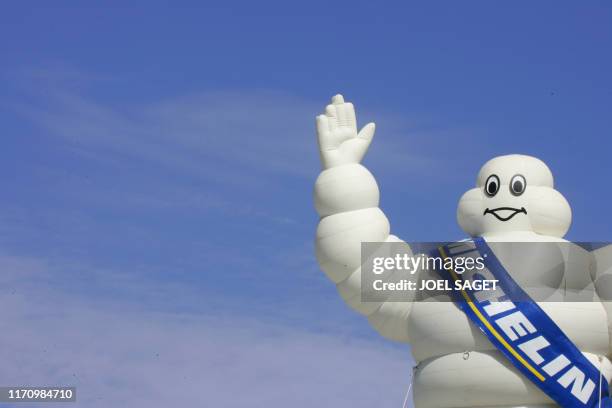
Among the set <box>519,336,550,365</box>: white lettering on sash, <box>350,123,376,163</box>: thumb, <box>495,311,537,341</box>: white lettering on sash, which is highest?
<box>350,123,376,163</box>: thumb

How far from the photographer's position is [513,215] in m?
14.8

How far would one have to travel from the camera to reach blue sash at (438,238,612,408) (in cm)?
1395

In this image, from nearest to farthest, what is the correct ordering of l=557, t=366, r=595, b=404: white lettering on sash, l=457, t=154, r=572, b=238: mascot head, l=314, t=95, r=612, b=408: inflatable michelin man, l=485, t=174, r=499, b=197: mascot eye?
l=557, t=366, r=595, b=404: white lettering on sash < l=314, t=95, r=612, b=408: inflatable michelin man < l=457, t=154, r=572, b=238: mascot head < l=485, t=174, r=499, b=197: mascot eye

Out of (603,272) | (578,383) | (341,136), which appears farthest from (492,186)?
(578,383)

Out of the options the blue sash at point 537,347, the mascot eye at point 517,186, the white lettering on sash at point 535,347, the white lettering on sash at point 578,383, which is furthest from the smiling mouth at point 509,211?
the white lettering on sash at point 578,383

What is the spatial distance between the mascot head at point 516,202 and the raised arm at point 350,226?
1046 mm

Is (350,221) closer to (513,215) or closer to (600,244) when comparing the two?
(513,215)

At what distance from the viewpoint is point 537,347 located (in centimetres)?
1405

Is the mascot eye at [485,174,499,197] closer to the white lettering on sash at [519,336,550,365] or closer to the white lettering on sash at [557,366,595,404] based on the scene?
the white lettering on sash at [519,336,550,365]

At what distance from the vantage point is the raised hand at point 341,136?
15.3 meters

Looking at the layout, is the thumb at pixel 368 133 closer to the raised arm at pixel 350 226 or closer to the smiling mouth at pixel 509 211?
the raised arm at pixel 350 226

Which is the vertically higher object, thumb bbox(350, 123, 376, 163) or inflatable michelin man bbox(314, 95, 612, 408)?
thumb bbox(350, 123, 376, 163)

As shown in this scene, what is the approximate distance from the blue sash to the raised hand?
2393 millimetres

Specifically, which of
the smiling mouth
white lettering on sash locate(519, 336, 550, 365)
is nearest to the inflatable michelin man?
the smiling mouth
